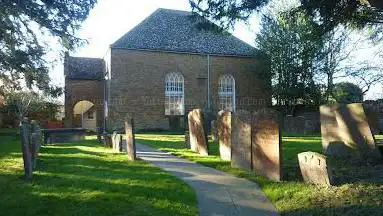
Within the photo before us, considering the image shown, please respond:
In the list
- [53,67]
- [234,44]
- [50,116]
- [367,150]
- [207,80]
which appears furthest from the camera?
[50,116]

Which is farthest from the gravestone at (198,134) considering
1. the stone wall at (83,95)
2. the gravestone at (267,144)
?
the stone wall at (83,95)

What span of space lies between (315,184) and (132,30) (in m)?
29.7

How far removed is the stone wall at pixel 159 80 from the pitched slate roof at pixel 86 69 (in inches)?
202

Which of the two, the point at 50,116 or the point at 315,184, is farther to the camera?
the point at 50,116

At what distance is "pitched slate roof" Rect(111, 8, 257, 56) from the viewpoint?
35281 mm

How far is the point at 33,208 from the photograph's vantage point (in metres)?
6.80

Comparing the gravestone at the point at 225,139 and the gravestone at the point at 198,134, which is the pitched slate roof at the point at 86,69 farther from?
the gravestone at the point at 225,139

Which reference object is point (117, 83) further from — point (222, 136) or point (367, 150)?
point (367, 150)

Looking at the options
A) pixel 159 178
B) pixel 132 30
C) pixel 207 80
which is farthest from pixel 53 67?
pixel 159 178

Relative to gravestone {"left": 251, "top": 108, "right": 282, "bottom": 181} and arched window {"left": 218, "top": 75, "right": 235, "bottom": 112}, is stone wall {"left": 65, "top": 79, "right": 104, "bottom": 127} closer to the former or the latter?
arched window {"left": 218, "top": 75, "right": 235, "bottom": 112}

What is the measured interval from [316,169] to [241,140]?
312cm

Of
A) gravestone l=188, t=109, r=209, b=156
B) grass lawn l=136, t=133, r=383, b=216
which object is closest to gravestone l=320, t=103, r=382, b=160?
grass lawn l=136, t=133, r=383, b=216

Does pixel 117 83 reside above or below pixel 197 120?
above

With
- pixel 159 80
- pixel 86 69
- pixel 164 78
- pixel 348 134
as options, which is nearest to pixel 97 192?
pixel 348 134
